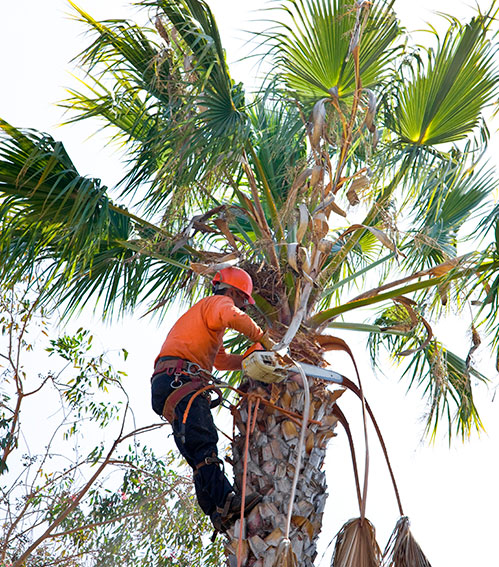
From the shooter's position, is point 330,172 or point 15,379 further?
point 15,379

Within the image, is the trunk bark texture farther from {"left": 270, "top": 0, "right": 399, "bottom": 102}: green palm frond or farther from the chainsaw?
{"left": 270, "top": 0, "right": 399, "bottom": 102}: green palm frond

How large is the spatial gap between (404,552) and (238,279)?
89.8 inches

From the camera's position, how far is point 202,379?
5355 millimetres

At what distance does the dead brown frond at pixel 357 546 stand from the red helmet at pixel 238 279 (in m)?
1.77

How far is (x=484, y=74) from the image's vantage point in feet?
19.4

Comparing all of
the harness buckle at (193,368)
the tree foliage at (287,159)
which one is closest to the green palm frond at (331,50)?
the tree foliage at (287,159)

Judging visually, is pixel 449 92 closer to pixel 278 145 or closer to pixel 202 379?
pixel 278 145

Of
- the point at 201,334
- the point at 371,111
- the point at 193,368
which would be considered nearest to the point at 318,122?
the point at 371,111

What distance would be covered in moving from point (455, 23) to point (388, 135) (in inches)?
41.6

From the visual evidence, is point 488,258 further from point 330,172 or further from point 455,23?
point 455,23

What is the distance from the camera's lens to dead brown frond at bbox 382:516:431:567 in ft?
16.2

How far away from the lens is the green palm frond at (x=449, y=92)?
582 cm

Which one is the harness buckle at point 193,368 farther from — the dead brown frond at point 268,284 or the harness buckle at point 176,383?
the dead brown frond at point 268,284

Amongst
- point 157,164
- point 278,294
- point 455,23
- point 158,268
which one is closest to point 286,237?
point 278,294
